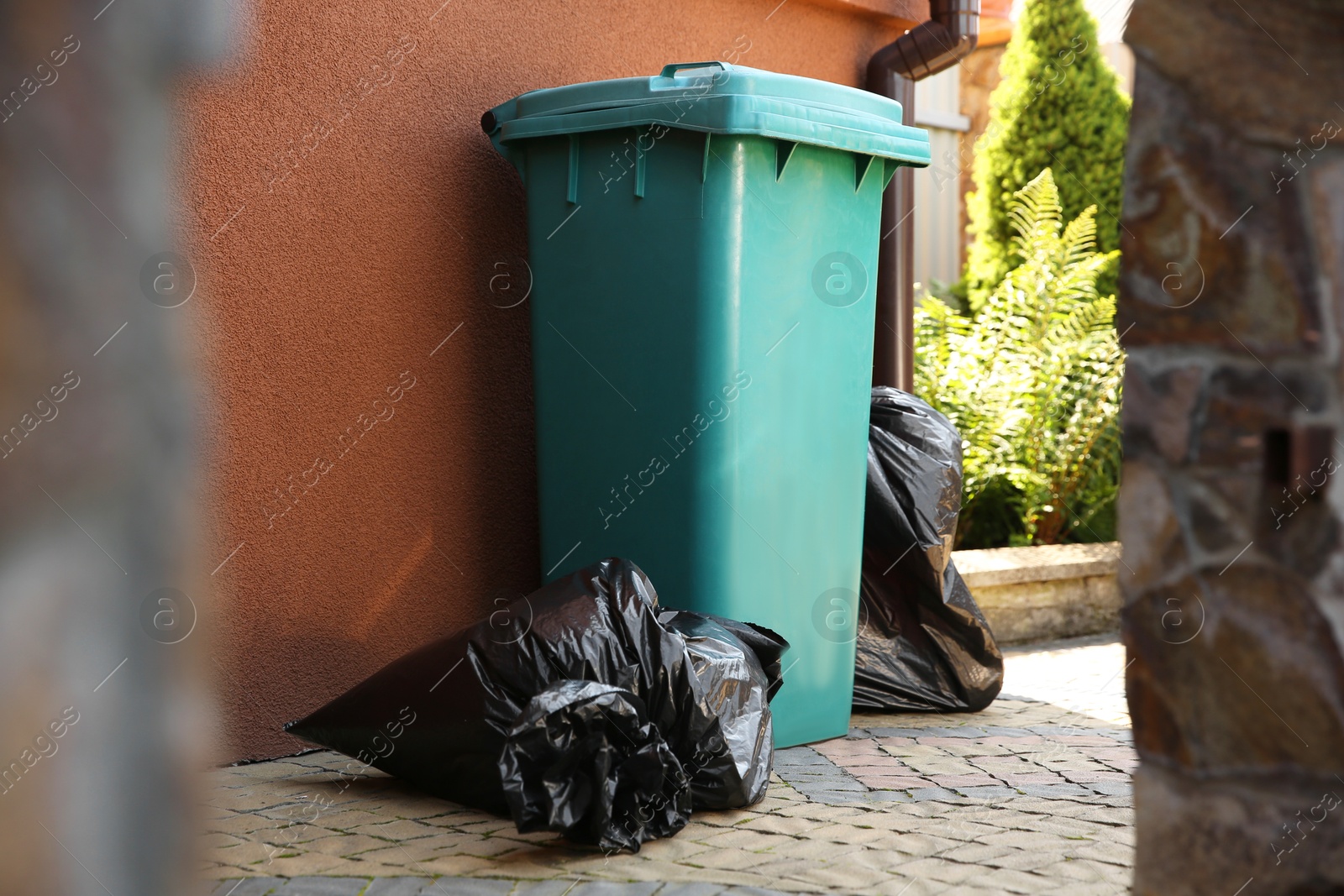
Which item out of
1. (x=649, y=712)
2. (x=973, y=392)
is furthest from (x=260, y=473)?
(x=973, y=392)

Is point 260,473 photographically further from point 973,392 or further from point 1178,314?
point 973,392

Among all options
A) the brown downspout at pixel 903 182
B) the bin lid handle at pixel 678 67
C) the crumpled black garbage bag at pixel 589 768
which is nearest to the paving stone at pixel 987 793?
the crumpled black garbage bag at pixel 589 768

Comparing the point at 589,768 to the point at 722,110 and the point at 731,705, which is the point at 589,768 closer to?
the point at 731,705

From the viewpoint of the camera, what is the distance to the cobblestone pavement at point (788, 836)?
2.15m

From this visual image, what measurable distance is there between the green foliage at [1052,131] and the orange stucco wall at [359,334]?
3.99 m

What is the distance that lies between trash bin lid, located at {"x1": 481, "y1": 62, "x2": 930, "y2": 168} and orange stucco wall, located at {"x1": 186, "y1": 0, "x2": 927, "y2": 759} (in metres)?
0.33

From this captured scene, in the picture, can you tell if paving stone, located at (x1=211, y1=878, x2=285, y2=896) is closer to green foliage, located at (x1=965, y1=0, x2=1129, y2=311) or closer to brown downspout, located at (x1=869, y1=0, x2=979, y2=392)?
brown downspout, located at (x1=869, y1=0, x2=979, y2=392)

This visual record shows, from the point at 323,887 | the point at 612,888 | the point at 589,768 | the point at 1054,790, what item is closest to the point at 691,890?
the point at 612,888

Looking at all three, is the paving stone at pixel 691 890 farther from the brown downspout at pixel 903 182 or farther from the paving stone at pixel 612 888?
the brown downspout at pixel 903 182

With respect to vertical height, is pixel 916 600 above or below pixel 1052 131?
below

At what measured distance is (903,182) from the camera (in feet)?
16.4

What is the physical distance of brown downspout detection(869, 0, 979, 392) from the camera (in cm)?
480

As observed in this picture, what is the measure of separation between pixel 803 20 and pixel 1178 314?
3433 mm

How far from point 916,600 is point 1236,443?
232 cm
